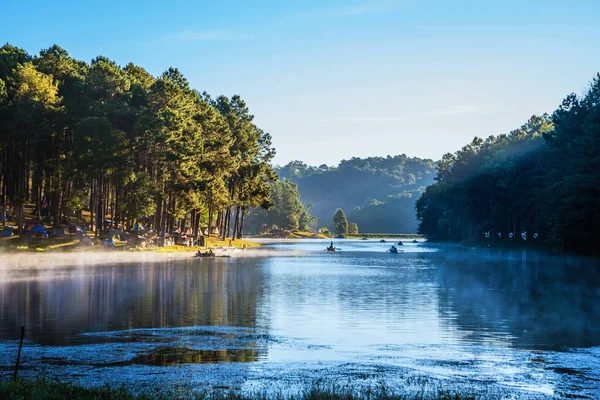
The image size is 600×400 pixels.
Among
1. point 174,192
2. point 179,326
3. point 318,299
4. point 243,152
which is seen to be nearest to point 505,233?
point 243,152

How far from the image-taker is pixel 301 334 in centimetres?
2991

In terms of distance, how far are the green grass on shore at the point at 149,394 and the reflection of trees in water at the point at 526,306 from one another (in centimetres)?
1063

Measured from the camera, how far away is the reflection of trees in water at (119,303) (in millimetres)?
30422

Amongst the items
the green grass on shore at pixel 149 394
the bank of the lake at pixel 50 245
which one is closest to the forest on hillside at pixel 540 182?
the bank of the lake at pixel 50 245

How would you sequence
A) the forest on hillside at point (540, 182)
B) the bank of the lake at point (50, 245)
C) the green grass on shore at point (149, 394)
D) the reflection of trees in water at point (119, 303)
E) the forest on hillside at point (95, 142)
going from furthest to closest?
1. the forest on hillside at point (95, 142)
2. the bank of the lake at point (50, 245)
3. the forest on hillside at point (540, 182)
4. the reflection of trees in water at point (119, 303)
5. the green grass on shore at point (149, 394)

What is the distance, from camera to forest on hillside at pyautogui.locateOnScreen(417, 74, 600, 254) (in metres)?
88.2

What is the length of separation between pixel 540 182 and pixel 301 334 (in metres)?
99.8

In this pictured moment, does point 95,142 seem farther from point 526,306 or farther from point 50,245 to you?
point 526,306

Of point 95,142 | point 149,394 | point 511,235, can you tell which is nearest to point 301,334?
point 149,394

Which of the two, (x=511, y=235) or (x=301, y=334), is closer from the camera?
(x=301, y=334)

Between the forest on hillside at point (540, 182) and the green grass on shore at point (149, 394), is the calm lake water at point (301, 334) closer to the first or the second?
the green grass on shore at point (149, 394)

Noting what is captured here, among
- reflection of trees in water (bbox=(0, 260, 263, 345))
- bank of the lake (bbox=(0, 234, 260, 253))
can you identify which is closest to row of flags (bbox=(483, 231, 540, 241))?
bank of the lake (bbox=(0, 234, 260, 253))

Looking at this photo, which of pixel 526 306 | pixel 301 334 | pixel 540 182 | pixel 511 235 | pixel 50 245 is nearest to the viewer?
pixel 301 334

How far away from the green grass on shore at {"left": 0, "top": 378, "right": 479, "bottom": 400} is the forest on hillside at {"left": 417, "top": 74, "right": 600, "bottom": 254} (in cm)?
7161
